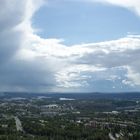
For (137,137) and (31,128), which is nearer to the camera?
(137,137)

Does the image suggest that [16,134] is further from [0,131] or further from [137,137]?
[137,137]

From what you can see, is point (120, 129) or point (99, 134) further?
point (120, 129)

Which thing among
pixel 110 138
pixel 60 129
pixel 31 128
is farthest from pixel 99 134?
pixel 31 128

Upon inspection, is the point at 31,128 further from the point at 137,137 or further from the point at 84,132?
the point at 137,137

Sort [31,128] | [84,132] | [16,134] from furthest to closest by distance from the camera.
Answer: [31,128] → [84,132] → [16,134]

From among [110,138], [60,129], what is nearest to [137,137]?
[110,138]

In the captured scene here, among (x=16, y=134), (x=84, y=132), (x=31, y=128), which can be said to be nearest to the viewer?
(x=16, y=134)

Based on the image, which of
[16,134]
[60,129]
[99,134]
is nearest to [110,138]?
[99,134]

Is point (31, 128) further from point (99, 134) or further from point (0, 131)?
point (99, 134)
